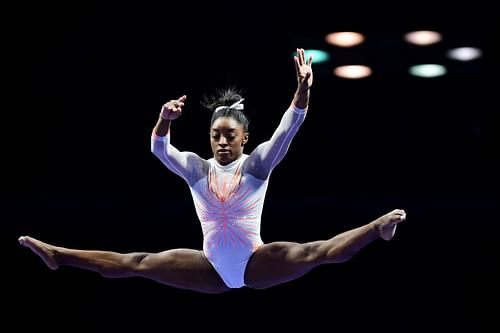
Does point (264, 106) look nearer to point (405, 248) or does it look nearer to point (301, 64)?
point (405, 248)

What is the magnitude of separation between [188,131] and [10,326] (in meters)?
1.95

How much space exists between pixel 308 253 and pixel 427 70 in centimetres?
255

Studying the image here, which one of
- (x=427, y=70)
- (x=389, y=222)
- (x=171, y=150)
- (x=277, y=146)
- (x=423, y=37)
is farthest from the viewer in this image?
(x=427, y=70)

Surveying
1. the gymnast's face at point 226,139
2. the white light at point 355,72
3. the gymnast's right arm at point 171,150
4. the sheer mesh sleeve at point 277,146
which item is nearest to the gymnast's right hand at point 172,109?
the gymnast's right arm at point 171,150

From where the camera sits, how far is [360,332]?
5.87 metres

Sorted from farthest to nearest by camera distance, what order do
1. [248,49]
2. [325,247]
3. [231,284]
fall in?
[248,49] → [231,284] → [325,247]

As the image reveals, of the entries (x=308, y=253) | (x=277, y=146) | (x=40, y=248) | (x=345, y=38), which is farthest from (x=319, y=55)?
(x=40, y=248)

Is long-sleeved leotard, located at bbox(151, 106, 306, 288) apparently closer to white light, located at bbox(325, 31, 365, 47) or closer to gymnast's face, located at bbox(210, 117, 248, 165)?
gymnast's face, located at bbox(210, 117, 248, 165)

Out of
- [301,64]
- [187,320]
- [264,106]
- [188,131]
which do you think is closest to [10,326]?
[187,320]

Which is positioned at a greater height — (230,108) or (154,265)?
(230,108)

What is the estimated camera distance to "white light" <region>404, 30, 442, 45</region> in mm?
5797

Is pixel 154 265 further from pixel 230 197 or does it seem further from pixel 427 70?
pixel 427 70

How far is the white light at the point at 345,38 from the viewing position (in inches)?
229

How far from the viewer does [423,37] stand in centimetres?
583
